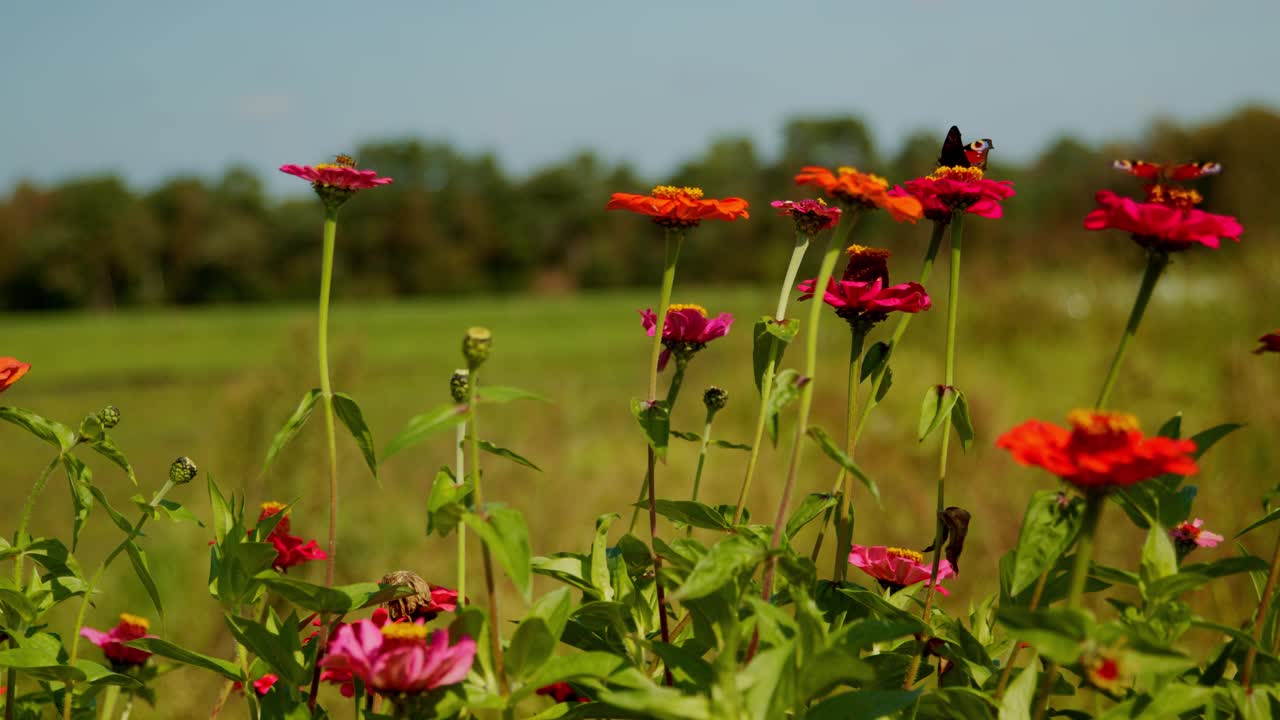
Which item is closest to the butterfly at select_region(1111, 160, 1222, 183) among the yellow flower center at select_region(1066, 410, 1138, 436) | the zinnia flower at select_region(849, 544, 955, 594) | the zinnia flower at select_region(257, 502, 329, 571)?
the yellow flower center at select_region(1066, 410, 1138, 436)

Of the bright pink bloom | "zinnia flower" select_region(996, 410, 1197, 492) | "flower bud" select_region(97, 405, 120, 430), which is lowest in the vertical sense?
the bright pink bloom

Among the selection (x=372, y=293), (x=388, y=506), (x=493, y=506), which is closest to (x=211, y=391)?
(x=388, y=506)

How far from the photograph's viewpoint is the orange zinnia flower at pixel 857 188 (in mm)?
454

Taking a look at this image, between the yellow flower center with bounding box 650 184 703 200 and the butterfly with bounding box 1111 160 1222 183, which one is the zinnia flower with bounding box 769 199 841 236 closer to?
the yellow flower center with bounding box 650 184 703 200

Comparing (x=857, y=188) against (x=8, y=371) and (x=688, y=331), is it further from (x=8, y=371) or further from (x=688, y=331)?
(x=8, y=371)

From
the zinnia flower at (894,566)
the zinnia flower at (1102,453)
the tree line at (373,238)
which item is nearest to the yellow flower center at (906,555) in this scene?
the zinnia flower at (894,566)

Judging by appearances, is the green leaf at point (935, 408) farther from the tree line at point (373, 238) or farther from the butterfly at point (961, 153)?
the tree line at point (373, 238)

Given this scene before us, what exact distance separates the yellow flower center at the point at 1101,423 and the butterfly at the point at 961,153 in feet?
0.69

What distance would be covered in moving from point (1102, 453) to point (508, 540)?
240 mm

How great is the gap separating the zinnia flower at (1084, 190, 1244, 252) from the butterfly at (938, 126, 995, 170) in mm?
105

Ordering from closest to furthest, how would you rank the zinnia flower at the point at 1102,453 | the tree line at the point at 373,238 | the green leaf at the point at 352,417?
the zinnia flower at the point at 1102,453, the green leaf at the point at 352,417, the tree line at the point at 373,238

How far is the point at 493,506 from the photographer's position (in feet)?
1.38

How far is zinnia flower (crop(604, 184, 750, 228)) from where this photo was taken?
1.75ft

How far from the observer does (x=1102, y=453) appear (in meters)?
0.38
